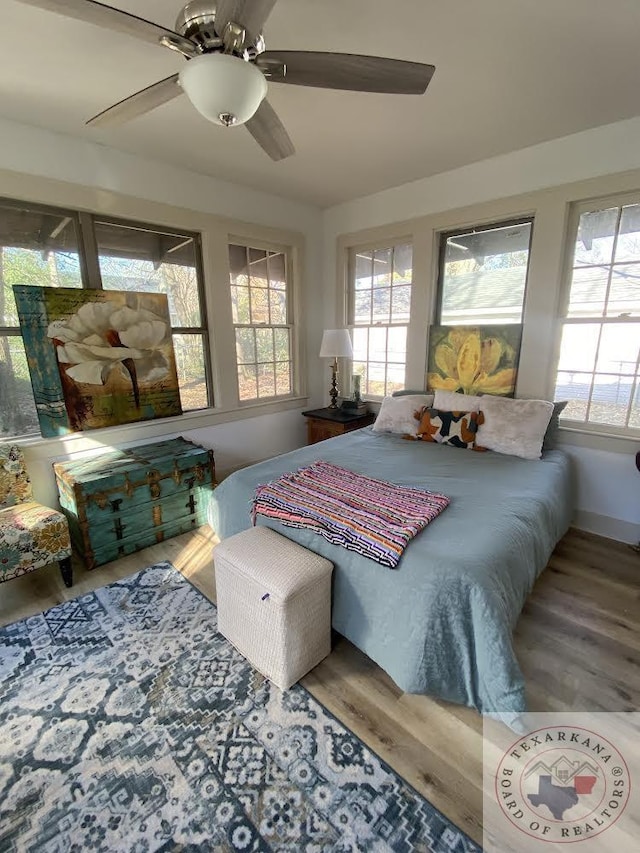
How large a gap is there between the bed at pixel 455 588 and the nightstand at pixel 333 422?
1.50 m

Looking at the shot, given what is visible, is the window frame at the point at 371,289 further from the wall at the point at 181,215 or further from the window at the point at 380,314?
the wall at the point at 181,215

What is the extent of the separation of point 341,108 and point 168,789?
3.15m

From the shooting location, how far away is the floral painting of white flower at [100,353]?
2.53 m

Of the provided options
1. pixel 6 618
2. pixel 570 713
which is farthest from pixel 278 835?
pixel 6 618

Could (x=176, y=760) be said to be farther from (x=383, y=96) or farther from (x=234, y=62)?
(x=383, y=96)

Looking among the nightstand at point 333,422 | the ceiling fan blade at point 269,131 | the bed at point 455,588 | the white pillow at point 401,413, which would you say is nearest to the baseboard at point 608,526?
the bed at point 455,588

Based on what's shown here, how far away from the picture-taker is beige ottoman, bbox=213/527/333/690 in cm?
153

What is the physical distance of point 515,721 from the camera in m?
1.39

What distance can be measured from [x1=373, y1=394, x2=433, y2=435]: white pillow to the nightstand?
47 cm

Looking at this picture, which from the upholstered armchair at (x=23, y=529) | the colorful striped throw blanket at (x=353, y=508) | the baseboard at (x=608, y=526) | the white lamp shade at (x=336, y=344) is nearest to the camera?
the colorful striped throw blanket at (x=353, y=508)

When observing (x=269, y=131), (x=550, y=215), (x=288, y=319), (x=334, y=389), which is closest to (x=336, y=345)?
(x=334, y=389)

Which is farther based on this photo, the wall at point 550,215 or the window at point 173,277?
the window at point 173,277

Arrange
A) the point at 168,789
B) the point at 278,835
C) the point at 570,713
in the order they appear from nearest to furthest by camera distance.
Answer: the point at 278,835 → the point at 168,789 → the point at 570,713

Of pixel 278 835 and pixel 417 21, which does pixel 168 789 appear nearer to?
pixel 278 835
